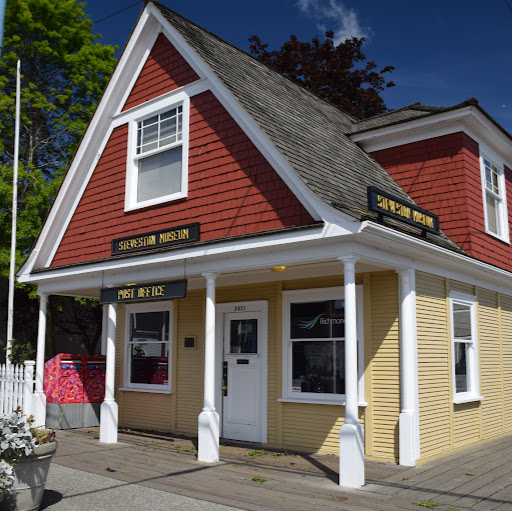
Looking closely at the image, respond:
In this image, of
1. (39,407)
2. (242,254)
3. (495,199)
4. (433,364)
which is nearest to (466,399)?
(433,364)

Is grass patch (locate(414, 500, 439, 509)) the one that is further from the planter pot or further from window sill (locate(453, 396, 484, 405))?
the planter pot

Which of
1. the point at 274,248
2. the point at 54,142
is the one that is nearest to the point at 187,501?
the point at 274,248

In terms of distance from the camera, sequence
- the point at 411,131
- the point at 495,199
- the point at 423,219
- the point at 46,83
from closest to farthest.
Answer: the point at 423,219 → the point at 411,131 → the point at 495,199 → the point at 46,83

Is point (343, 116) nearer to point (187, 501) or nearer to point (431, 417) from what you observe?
point (431, 417)

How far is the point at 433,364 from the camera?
9.98 m

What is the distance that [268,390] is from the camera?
1102 cm

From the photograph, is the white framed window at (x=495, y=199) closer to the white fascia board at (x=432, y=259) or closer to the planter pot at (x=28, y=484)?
the white fascia board at (x=432, y=259)

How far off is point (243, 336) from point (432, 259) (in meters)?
3.90

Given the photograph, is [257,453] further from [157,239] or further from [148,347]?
[148,347]

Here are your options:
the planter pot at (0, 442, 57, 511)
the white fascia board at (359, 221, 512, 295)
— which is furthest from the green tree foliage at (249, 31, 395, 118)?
the planter pot at (0, 442, 57, 511)

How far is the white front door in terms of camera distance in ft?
36.6

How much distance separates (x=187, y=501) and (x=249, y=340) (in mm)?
4873

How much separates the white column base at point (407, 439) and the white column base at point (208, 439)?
9.10 feet

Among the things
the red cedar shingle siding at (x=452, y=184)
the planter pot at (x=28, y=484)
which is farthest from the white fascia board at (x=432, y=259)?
the planter pot at (x=28, y=484)
